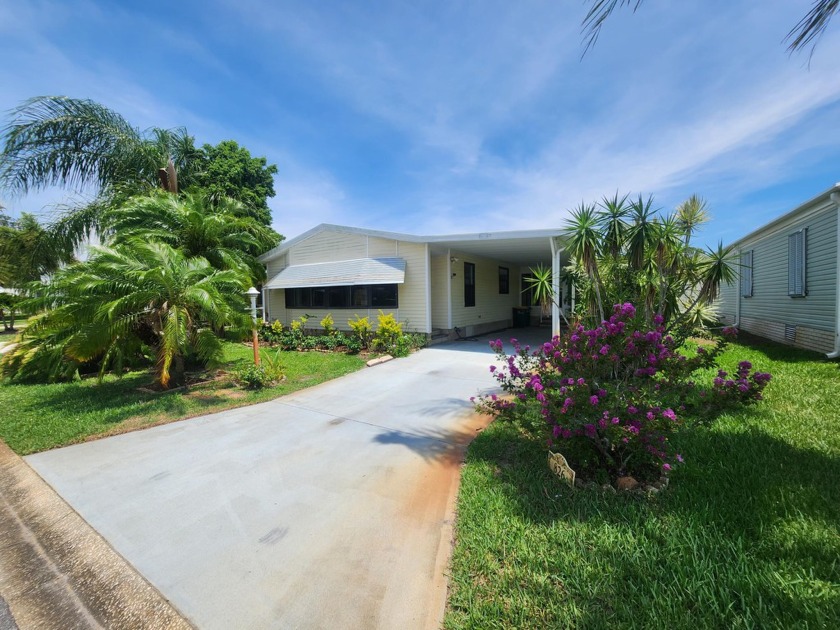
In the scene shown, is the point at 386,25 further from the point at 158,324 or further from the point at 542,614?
the point at 542,614

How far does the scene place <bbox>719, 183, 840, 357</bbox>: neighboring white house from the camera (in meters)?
7.33

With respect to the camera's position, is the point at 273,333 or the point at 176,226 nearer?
the point at 176,226

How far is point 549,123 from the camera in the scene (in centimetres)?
913

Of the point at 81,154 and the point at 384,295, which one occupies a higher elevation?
the point at 81,154

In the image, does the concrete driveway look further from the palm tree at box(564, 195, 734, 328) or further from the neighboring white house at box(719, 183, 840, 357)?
the neighboring white house at box(719, 183, 840, 357)

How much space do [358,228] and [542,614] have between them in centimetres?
1183

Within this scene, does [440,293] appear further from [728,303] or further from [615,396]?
[728,303]

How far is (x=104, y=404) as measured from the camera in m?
6.00

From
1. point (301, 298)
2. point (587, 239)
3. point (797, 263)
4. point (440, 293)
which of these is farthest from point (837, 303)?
point (301, 298)

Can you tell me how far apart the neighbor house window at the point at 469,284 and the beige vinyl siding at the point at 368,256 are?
8.02 ft

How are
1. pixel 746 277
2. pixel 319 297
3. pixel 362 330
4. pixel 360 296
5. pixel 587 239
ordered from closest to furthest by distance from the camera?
pixel 587 239
pixel 362 330
pixel 746 277
pixel 360 296
pixel 319 297

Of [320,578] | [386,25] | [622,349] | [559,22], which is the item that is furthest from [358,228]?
[320,578]

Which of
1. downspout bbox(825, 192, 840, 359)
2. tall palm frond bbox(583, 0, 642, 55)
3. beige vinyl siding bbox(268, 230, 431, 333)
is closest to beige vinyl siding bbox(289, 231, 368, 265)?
beige vinyl siding bbox(268, 230, 431, 333)

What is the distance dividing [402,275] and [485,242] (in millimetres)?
2779
